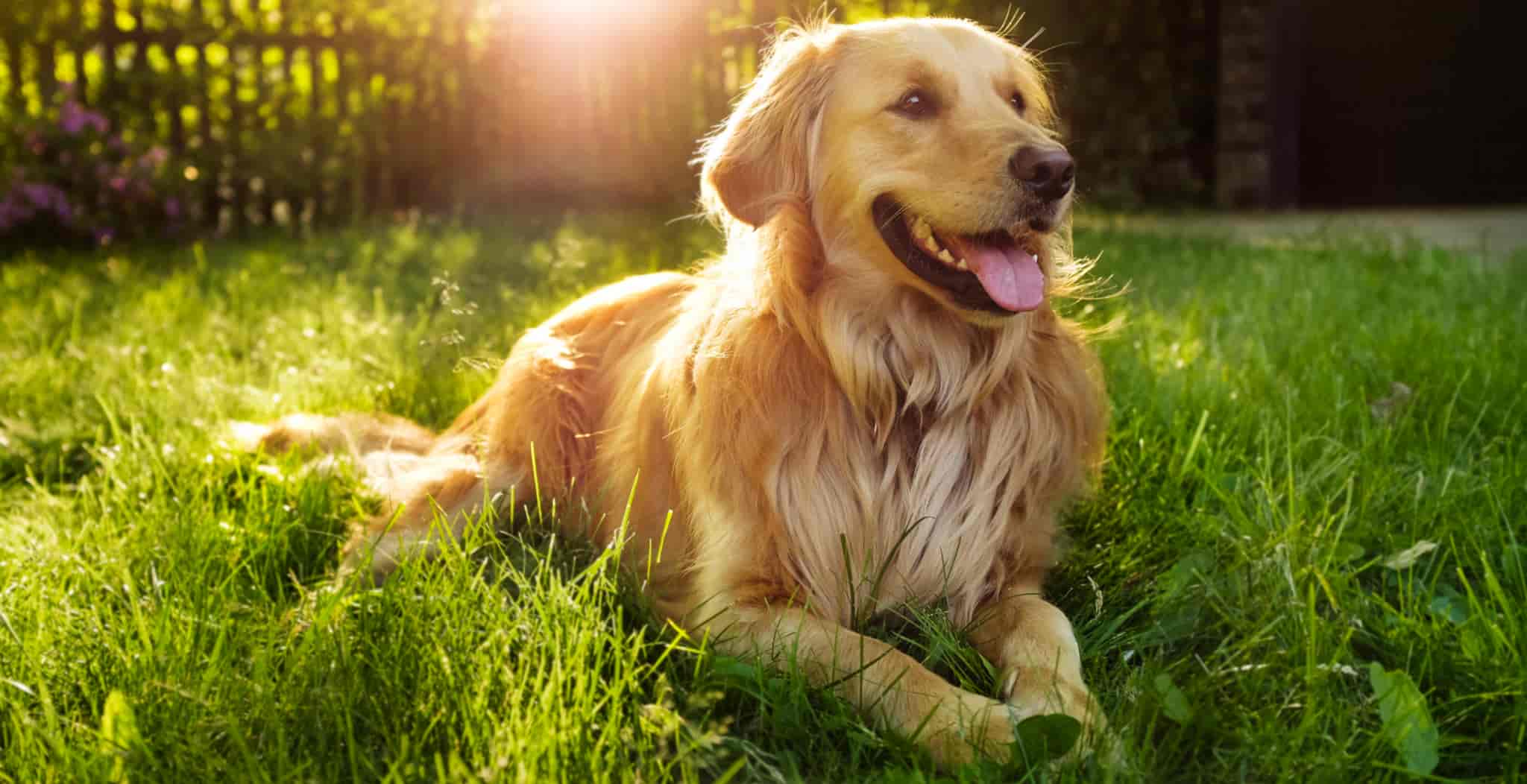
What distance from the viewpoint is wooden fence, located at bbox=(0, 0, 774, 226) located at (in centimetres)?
813

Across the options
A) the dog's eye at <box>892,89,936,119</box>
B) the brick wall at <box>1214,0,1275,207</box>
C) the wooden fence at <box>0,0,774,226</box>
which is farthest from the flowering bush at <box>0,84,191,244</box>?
the brick wall at <box>1214,0,1275,207</box>

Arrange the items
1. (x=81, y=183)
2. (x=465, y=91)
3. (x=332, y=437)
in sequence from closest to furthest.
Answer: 1. (x=332, y=437)
2. (x=81, y=183)
3. (x=465, y=91)

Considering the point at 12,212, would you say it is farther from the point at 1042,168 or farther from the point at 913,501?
the point at 1042,168

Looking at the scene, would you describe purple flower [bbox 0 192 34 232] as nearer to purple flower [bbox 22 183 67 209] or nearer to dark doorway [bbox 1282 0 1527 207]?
purple flower [bbox 22 183 67 209]

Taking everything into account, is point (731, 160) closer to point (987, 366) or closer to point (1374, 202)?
point (987, 366)

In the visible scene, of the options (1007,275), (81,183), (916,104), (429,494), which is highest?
(916,104)

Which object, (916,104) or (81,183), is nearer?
(916,104)

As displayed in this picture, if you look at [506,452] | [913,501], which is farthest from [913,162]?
[506,452]

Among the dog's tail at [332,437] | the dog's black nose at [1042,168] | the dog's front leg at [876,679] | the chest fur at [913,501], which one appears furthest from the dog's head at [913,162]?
the dog's tail at [332,437]

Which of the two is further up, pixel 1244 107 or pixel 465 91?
pixel 465 91

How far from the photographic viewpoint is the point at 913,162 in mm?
2201

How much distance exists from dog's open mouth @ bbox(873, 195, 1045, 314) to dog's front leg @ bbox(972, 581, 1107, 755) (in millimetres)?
506

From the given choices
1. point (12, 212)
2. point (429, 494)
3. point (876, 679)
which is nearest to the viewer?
point (876, 679)

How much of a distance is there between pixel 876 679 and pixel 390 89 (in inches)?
314
